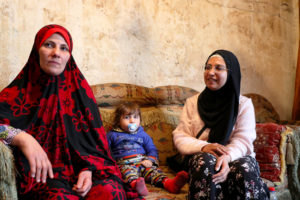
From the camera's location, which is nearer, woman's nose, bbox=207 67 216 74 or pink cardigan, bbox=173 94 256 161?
pink cardigan, bbox=173 94 256 161

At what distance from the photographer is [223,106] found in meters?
2.10

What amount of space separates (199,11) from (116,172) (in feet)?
7.95

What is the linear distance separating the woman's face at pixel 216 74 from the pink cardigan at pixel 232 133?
209mm

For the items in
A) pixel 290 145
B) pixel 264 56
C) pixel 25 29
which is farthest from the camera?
pixel 264 56

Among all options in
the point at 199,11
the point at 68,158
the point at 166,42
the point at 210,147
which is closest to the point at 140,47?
the point at 166,42

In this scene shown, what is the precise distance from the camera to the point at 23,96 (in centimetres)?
164

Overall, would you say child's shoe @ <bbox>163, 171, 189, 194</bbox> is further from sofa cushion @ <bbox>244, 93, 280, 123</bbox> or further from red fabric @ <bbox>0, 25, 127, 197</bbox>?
sofa cushion @ <bbox>244, 93, 280, 123</bbox>

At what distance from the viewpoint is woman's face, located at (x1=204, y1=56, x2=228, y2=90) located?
2088 mm

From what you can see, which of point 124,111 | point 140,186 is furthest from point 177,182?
point 124,111

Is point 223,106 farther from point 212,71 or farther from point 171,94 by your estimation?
point 171,94

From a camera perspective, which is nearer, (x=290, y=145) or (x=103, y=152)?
(x=103, y=152)

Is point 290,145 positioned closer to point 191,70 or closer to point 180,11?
point 191,70

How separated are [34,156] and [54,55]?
0.57 meters

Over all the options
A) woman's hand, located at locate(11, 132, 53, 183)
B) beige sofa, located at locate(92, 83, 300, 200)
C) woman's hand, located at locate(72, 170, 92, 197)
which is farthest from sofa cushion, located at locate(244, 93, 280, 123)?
woman's hand, located at locate(11, 132, 53, 183)
